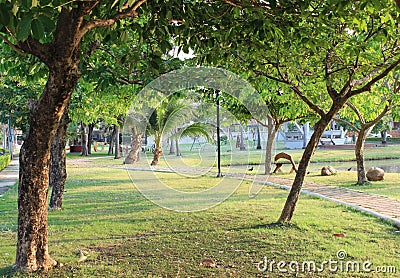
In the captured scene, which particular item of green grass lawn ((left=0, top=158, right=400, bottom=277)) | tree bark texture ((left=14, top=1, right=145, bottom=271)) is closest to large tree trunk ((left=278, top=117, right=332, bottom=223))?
green grass lawn ((left=0, top=158, right=400, bottom=277))

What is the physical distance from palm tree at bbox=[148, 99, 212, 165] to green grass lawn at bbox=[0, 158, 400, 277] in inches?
49.4

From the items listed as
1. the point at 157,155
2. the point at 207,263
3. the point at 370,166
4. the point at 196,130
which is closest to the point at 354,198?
the point at 196,130

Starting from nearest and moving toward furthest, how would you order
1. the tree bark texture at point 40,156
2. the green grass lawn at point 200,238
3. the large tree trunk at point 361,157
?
the tree bark texture at point 40,156, the green grass lawn at point 200,238, the large tree trunk at point 361,157

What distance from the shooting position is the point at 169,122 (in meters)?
8.86

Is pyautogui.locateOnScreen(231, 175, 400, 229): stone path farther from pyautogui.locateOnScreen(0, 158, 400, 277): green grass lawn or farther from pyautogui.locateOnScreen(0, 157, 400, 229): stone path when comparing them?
pyautogui.locateOnScreen(0, 158, 400, 277): green grass lawn

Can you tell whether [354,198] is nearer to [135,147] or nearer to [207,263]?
[135,147]

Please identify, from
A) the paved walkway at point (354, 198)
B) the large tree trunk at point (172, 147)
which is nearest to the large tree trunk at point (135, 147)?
the paved walkway at point (354, 198)

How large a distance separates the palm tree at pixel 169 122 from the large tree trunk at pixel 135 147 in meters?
0.32

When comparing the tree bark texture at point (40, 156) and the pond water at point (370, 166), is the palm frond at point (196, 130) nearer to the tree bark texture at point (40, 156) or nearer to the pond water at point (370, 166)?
the tree bark texture at point (40, 156)

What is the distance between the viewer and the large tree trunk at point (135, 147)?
8.20 m

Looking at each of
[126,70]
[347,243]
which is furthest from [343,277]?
[126,70]

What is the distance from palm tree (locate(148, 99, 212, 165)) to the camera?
855 cm

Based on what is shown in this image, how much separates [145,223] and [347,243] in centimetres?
366

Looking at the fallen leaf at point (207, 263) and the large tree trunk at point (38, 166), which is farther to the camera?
the fallen leaf at point (207, 263)
